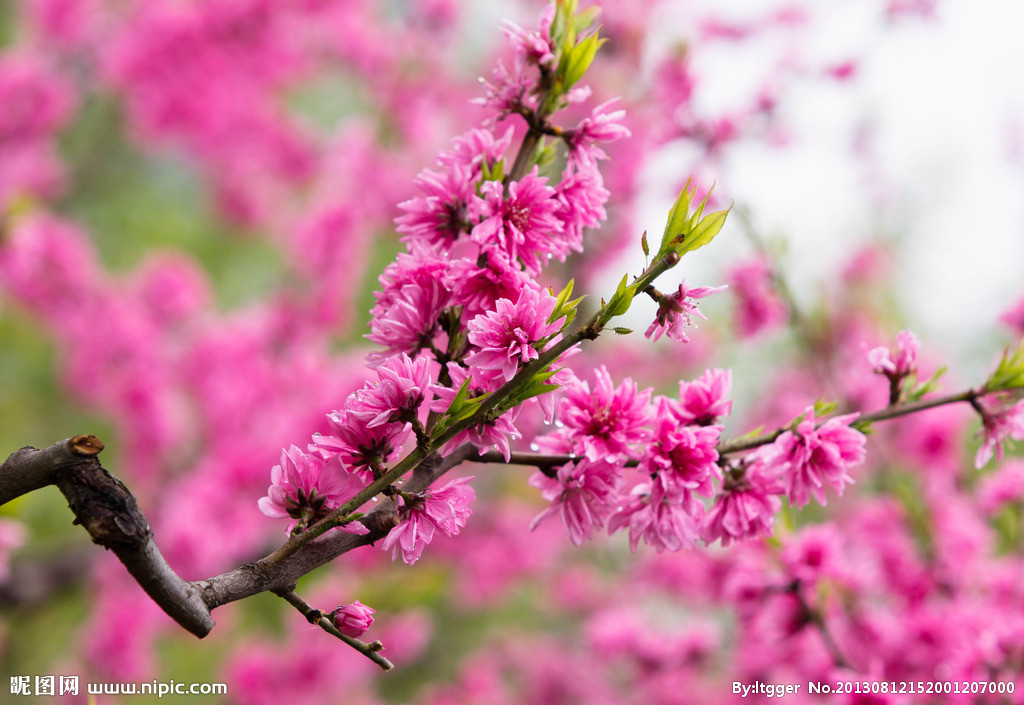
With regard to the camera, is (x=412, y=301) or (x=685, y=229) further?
(x=412, y=301)

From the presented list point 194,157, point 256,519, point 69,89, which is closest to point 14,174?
point 69,89

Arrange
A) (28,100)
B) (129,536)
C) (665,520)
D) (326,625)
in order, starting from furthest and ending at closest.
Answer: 1. (28,100)
2. (665,520)
3. (326,625)
4. (129,536)

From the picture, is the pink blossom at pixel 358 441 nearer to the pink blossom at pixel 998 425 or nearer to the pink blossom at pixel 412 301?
the pink blossom at pixel 412 301

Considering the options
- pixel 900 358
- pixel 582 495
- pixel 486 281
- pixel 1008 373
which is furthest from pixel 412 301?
pixel 1008 373

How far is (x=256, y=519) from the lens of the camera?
323 centimetres

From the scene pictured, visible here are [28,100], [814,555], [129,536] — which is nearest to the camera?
[129,536]

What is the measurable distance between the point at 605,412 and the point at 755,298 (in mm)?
1398

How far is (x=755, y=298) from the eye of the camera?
7.13ft

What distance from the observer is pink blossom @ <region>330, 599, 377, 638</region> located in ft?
2.88

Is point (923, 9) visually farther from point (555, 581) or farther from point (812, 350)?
point (555, 581)

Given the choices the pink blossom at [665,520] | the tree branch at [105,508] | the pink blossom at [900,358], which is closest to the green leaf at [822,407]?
the pink blossom at [900,358]

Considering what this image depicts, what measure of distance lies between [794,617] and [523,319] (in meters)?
1.21

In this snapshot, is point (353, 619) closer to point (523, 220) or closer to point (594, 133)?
point (523, 220)

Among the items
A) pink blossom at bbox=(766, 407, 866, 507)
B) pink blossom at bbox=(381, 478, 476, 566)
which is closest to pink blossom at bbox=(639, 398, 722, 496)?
pink blossom at bbox=(766, 407, 866, 507)
